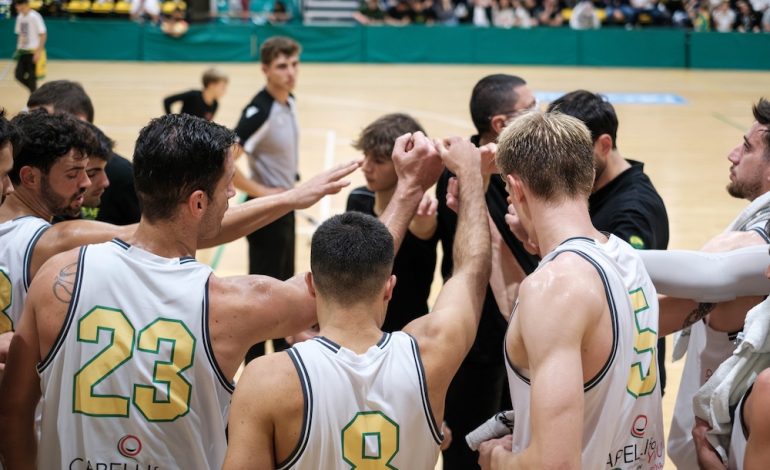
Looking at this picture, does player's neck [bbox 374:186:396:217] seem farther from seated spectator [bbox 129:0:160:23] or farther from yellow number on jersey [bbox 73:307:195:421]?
seated spectator [bbox 129:0:160:23]

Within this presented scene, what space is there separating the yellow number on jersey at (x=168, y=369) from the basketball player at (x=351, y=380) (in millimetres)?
348

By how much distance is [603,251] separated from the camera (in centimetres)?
283

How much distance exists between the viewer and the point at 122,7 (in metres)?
24.7

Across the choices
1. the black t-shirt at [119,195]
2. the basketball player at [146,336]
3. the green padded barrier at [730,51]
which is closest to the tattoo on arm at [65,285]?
the basketball player at [146,336]

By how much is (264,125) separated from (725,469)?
5444mm

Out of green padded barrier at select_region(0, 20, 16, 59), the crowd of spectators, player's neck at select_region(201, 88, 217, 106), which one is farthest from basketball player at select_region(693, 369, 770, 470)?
the crowd of spectators

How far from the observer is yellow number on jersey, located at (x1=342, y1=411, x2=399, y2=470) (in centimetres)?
263

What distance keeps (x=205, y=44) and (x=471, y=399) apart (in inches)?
888

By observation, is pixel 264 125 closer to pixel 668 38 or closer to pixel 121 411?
pixel 121 411

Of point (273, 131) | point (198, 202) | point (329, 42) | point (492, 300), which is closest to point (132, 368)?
point (198, 202)

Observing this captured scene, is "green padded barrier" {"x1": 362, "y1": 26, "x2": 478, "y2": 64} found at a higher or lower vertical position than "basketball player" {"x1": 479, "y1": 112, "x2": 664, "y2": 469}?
higher

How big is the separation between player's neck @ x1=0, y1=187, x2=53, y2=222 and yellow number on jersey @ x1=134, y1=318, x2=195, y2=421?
111 centimetres

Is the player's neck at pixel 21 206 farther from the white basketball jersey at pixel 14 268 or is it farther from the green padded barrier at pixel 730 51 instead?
the green padded barrier at pixel 730 51

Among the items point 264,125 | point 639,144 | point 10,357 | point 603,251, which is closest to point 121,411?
point 10,357
